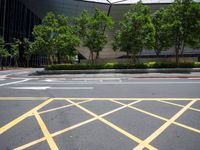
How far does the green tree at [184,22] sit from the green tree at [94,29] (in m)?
7.32

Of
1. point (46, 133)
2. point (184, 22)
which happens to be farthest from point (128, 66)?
point (46, 133)

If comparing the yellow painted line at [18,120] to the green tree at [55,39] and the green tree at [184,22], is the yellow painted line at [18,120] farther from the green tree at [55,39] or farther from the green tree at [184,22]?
the green tree at [184,22]

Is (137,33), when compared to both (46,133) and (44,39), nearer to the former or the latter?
(44,39)

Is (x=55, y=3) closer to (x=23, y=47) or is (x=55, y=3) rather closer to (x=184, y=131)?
(x=23, y=47)

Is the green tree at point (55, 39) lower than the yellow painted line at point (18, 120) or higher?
higher

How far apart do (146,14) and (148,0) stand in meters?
22.4

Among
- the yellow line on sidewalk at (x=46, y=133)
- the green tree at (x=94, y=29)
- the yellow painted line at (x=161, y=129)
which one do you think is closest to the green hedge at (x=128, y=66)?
the green tree at (x=94, y=29)

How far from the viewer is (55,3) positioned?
54219mm

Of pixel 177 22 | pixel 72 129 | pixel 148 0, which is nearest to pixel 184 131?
pixel 72 129

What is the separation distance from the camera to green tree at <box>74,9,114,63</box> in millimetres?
26812

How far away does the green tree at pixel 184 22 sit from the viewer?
78.3 feet

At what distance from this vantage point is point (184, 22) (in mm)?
24109

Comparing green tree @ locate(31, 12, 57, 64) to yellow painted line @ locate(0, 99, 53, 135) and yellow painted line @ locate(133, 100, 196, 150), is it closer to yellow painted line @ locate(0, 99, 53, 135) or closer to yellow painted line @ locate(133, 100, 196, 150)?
yellow painted line @ locate(0, 99, 53, 135)

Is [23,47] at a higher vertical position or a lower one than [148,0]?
lower
